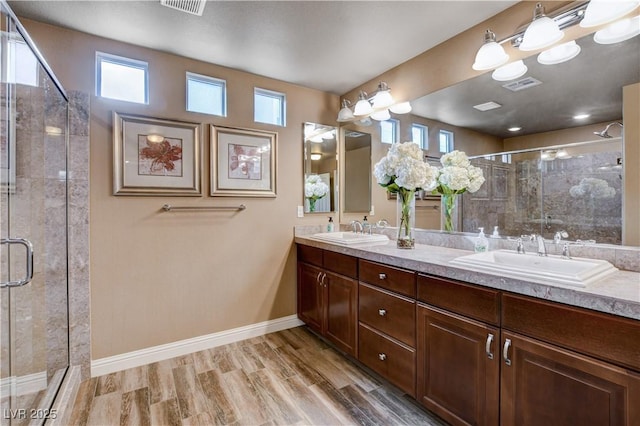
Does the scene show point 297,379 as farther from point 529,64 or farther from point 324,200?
point 529,64

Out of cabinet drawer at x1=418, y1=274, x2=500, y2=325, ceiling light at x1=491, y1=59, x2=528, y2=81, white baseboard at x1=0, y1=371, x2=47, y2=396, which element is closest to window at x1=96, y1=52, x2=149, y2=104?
white baseboard at x1=0, y1=371, x2=47, y2=396

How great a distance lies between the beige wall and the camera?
6.99 ft

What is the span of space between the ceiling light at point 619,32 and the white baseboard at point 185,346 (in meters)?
2.89

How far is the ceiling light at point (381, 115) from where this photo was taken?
271 cm

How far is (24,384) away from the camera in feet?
5.57

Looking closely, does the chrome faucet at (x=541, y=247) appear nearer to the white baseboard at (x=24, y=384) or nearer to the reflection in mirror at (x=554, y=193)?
the reflection in mirror at (x=554, y=193)

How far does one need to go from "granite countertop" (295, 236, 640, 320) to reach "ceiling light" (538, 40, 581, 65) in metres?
1.14

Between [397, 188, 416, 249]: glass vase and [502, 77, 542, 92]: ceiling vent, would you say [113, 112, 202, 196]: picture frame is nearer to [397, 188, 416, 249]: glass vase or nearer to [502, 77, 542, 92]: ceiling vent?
[397, 188, 416, 249]: glass vase

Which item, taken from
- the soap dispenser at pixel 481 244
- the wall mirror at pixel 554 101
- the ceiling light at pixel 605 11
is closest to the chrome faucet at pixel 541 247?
the wall mirror at pixel 554 101

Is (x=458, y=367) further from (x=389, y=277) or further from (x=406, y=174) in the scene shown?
(x=406, y=174)

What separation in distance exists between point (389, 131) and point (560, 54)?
1.28 meters

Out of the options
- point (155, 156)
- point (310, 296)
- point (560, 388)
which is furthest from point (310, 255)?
point (560, 388)

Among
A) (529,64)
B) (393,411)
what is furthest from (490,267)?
(529,64)

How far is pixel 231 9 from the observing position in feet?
6.04
